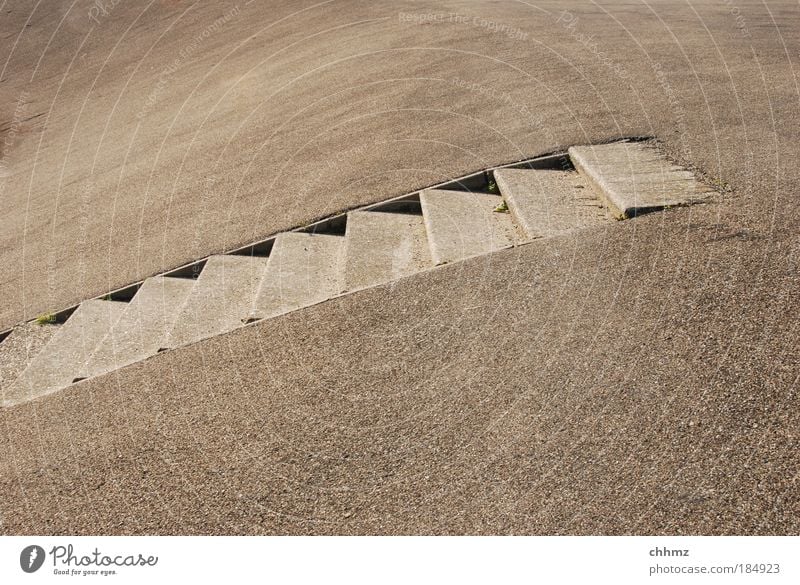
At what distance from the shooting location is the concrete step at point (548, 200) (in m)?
8.43

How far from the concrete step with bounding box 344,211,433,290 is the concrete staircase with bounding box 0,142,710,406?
0.01 metres

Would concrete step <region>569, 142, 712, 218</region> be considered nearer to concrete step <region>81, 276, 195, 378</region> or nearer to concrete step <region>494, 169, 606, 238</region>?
concrete step <region>494, 169, 606, 238</region>

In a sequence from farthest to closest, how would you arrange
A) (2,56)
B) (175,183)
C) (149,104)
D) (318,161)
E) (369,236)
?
1. (2,56)
2. (149,104)
3. (175,183)
4. (318,161)
5. (369,236)

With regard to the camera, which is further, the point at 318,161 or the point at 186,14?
the point at 186,14

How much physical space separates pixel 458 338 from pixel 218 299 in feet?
11.0

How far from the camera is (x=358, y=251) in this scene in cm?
901

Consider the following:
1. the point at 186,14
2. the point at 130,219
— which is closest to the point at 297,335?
the point at 130,219

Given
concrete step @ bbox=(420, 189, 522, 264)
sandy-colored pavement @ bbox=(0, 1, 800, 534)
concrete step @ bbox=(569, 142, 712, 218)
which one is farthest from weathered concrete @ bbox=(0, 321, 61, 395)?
concrete step @ bbox=(569, 142, 712, 218)

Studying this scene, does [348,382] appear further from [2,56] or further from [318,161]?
[2,56]

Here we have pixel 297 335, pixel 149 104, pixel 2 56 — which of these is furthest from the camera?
pixel 2 56

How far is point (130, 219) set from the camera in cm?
1210

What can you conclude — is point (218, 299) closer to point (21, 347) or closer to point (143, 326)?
point (143, 326)

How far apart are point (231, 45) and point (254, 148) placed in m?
9.34

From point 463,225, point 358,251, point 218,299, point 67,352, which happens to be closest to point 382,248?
point 358,251
